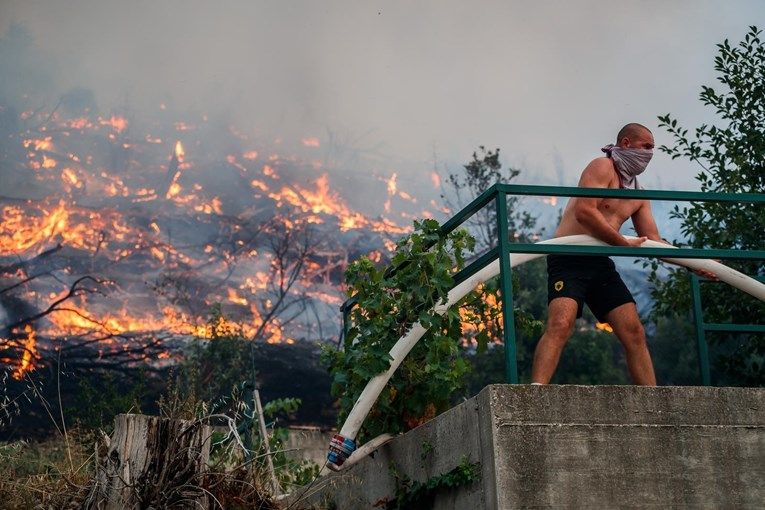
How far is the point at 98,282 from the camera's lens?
110ft

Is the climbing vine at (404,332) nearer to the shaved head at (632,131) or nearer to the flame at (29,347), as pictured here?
the shaved head at (632,131)

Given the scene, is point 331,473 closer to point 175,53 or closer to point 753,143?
point 753,143

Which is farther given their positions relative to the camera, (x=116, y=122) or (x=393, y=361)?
(x=116, y=122)

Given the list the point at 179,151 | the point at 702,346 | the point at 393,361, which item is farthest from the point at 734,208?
the point at 179,151

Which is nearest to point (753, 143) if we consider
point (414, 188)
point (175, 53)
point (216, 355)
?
point (216, 355)

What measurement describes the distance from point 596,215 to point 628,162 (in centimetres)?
61

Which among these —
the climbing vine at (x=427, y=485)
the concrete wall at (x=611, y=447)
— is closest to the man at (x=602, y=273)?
the concrete wall at (x=611, y=447)

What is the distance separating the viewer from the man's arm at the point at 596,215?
650cm

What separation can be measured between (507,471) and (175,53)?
46.1m

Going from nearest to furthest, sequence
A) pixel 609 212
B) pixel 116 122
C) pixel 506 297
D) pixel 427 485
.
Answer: pixel 506 297, pixel 427 485, pixel 609 212, pixel 116 122

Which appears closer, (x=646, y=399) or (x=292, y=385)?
(x=646, y=399)

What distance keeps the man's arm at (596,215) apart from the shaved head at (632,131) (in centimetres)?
39

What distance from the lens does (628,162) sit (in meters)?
6.91

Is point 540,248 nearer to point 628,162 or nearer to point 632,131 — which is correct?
point 628,162
